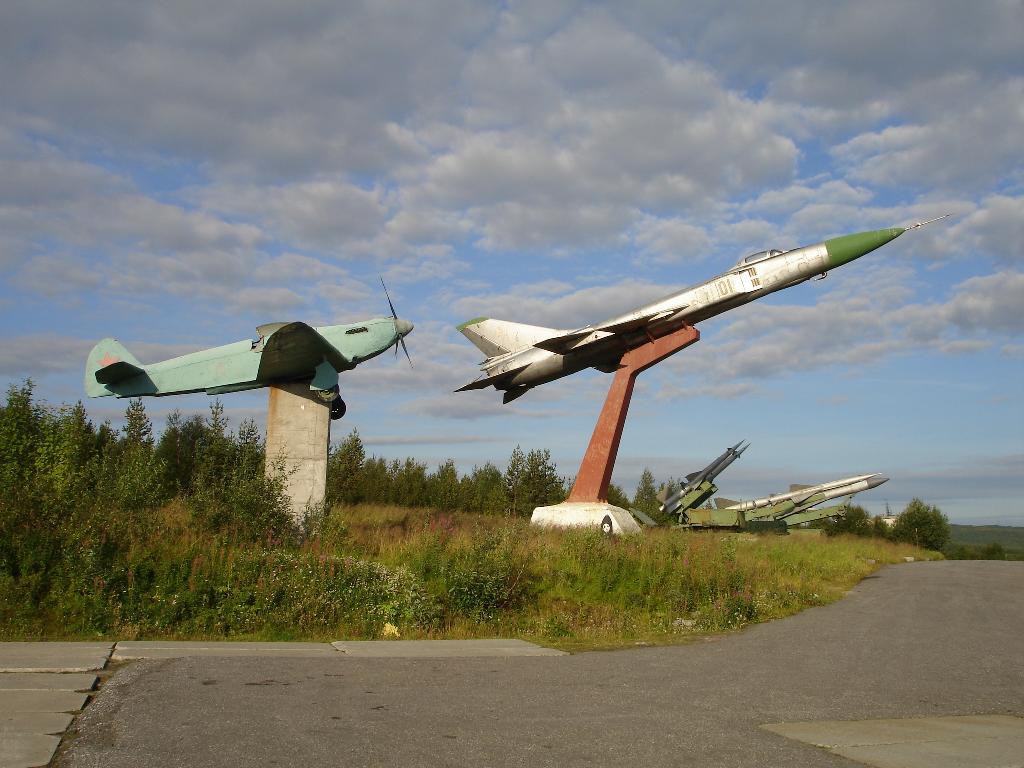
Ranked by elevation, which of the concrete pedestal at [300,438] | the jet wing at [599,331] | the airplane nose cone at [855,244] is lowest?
the concrete pedestal at [300,438]

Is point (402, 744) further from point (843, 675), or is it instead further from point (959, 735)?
point (843, 675)

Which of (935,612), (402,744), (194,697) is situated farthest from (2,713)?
(935,612)

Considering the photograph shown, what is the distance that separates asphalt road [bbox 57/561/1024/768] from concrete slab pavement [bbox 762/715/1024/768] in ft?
0.79

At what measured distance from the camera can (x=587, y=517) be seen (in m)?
21.6

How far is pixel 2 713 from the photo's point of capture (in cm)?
538

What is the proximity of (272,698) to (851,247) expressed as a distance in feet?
64.1

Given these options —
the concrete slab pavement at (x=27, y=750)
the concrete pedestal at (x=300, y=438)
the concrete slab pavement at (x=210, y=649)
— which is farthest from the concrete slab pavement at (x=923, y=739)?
the concrete pedestal at (x=300, y=438)

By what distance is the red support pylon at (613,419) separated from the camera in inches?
877

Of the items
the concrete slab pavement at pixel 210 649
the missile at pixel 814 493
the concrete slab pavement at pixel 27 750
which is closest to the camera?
the concrete slab pavement at pixel 27 750

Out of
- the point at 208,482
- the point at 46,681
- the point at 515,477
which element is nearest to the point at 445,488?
→ the point at 515,477

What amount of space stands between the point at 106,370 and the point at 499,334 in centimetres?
1141

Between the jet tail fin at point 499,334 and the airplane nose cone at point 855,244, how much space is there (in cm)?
802

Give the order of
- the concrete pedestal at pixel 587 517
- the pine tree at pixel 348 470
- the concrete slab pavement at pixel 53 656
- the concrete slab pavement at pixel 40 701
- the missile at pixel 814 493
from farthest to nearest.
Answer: the missile at pixel 814 493 < the pine tree at pixel 348 470 < the concrete pedestal at pixel 587 517 < the concrete slab pavement at pixel 53 656 < the concrete slab pavement at pixel 40 701

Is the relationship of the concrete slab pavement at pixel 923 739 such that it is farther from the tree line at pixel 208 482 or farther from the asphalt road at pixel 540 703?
the tree line at pixel 208 482
